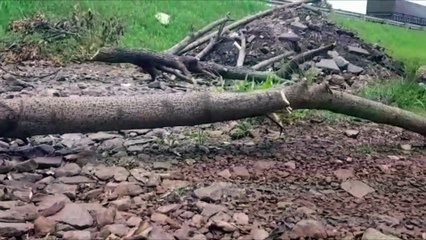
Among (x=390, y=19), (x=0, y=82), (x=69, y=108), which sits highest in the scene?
(x=390, y=19)

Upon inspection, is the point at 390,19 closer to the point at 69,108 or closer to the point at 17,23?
the point at 69,108

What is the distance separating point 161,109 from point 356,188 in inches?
46.0

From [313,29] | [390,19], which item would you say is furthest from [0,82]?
[313,29]

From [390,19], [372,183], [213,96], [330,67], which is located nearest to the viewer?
[372,183]

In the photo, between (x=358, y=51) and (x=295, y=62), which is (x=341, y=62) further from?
(x=295, y=62)

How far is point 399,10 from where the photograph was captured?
464cm

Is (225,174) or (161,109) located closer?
(225,174)

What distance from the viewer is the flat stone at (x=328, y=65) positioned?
6.55 metres

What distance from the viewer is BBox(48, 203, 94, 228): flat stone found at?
7.16 feet

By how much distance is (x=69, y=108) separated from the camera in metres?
2.98

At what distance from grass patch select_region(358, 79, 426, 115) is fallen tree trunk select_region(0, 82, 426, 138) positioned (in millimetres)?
1155

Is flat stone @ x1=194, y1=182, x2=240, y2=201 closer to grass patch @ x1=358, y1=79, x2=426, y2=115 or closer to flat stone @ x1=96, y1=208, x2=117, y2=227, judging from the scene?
flat stone @ x1=96, y1=208, x2=117, y2=227

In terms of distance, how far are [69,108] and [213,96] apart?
2.74ft

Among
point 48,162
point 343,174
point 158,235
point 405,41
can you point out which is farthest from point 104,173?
point 405,41
